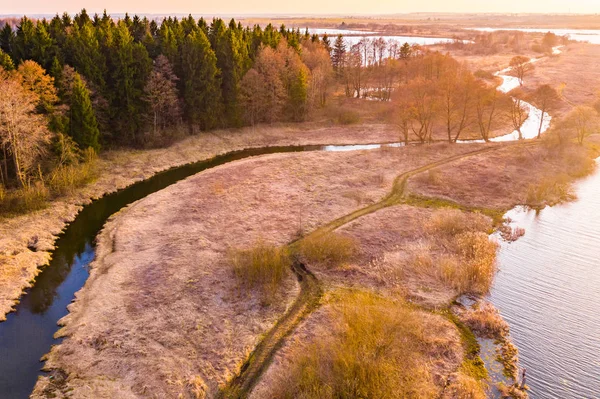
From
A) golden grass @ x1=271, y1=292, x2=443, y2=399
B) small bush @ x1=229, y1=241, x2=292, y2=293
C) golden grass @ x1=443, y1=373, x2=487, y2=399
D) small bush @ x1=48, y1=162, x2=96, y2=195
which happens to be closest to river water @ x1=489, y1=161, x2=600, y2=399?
golden grass @ x1=443, y1=373, x2=487, y2=399

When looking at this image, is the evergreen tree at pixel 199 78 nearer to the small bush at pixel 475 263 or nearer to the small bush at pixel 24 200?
the small bush at pixel 24 200

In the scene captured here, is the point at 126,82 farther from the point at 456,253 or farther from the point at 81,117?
the point at 456,253

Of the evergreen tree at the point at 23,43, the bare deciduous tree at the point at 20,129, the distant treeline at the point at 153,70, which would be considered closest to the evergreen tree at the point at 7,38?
the distant treeline at the point at 153,70

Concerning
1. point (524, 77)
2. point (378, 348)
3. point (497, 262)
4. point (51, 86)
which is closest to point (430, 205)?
point (497, 262)

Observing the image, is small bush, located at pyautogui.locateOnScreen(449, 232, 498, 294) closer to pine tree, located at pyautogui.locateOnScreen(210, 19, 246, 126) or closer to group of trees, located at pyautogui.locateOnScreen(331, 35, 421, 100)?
pine tree, located at pyautogui.locateOnScreen(210, 19, 246, 126)

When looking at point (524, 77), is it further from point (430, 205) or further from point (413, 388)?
point (413, 388)
